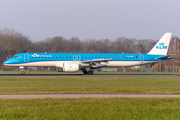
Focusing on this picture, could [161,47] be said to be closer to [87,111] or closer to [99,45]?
[87,111]

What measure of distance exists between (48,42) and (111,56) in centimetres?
8347

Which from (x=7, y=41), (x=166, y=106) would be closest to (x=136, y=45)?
(x=7, y=41)

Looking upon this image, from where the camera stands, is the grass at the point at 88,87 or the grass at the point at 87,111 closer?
the grass at the point at 87,111

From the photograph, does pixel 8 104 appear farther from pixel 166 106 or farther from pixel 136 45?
pixel 136 45

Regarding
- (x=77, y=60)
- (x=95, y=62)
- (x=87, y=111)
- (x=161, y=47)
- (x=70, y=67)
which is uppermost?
(x=161, y=47)

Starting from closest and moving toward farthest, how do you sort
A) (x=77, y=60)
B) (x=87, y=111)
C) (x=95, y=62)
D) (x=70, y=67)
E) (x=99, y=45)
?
(x=87, y=111)
(x=70, y=67)
(x=95, y=62)
(x=77, y=60)
(x=99, y=45)

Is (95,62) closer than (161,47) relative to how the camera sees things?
Yes

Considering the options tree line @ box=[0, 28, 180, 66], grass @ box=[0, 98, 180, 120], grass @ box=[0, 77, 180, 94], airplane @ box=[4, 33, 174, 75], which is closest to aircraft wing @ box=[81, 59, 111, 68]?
airplane @ box=[4, 33, 174, 75]

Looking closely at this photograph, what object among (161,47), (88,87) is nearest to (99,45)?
(161,47)

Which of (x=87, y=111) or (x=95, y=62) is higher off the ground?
(x=95, y=62)

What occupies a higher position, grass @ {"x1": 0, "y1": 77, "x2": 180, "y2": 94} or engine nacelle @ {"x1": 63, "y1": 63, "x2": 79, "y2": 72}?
engine nacelle @ {"x1": 63, "y1": 63, "x2": 79, "y2": 72}

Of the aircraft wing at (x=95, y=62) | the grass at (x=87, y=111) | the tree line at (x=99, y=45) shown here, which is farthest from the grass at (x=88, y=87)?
the tree line at (x=99, y=45)

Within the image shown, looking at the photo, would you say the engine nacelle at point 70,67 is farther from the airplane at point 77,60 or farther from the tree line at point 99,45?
the tree line at point 99,45

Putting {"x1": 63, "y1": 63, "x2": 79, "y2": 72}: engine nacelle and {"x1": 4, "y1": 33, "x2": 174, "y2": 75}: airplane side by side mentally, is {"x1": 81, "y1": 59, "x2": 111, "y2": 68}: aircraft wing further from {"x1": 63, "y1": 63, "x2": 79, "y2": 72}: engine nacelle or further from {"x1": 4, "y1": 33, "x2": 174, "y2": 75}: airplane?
{"x1": 63, "y1": 63, "x2": 79, "y2": 72}: engine nacelle
